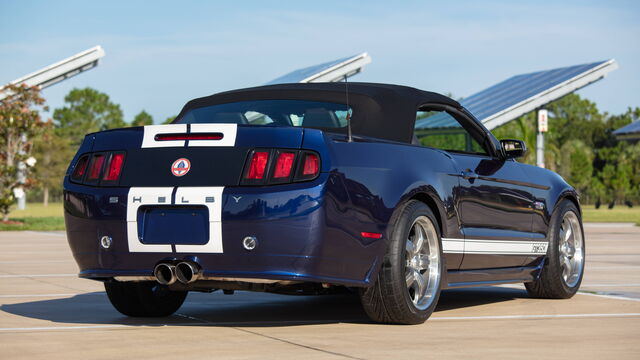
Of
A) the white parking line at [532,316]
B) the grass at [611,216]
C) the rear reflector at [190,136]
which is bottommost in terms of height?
the white parking line at [532,316]

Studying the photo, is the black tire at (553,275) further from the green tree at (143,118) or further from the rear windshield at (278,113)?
the green tree at (143,118)

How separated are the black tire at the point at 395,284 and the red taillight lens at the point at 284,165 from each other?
75 cm

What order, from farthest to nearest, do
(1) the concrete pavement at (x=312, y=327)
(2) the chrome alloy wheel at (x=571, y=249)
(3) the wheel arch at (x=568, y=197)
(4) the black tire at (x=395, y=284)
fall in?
(2) the chrome alloy wheel at (x=571, y=249) → (3) the wheel arch at (x=568, y=197) → (4) the black tire at (x=395, y=284) → (1) the concrete pavement at (x=312, y=327)

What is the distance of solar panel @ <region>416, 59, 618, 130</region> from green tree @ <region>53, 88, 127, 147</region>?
97.2 meters

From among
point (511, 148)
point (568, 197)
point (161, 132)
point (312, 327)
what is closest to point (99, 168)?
point (161, 132)

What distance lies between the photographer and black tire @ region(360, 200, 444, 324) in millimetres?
6195

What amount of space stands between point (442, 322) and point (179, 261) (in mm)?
1787

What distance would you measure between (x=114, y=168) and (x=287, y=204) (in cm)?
119

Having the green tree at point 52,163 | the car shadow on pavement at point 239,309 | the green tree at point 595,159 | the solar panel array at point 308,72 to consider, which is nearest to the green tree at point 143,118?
the green tree at point 52,163

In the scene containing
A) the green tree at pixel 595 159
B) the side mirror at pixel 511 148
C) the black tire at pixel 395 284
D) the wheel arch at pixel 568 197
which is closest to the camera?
the black tire at pixel 395 284

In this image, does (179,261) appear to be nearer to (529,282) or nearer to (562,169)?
(529,282)

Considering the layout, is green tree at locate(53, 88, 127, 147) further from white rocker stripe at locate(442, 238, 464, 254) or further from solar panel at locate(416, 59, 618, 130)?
white rocker stripe at locate(442, 238, 464, 254)

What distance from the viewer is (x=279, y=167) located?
5.84m

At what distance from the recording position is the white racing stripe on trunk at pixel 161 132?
242 inches
